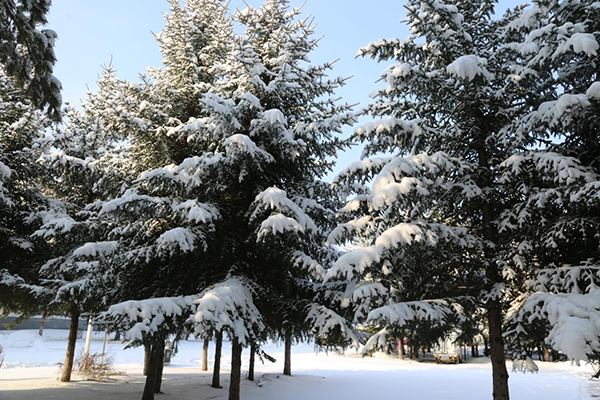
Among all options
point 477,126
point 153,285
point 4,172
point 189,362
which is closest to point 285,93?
point 477,126

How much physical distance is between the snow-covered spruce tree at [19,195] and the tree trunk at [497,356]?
507 inches

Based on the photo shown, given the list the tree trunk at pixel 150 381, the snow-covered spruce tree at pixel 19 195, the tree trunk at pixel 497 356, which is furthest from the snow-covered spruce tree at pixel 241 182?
the tree trunk at pixel 497 356

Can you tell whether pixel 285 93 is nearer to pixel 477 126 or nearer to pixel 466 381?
pixel 477 126

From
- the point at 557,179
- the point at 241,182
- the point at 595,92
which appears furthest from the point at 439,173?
the point at 241,182

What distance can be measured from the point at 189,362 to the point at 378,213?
29.6 m

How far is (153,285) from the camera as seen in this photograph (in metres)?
9.02

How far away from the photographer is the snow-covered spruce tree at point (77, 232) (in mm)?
10547

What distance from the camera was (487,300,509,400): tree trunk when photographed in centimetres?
693

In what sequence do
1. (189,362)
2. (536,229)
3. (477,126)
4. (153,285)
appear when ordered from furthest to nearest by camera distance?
(189,362), (153,285), (477,126), (536,229)

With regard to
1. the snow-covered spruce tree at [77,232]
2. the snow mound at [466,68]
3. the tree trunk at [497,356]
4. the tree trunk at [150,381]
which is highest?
the snow mound at [466,68]

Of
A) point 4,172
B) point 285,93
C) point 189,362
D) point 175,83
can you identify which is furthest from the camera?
point 189,362

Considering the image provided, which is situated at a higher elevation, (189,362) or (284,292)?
(284,292)

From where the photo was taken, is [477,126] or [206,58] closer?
[477,126]

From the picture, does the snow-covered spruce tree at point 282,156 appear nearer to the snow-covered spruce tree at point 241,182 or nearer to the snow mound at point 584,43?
the snow-covered spruce tree at point 241,182
